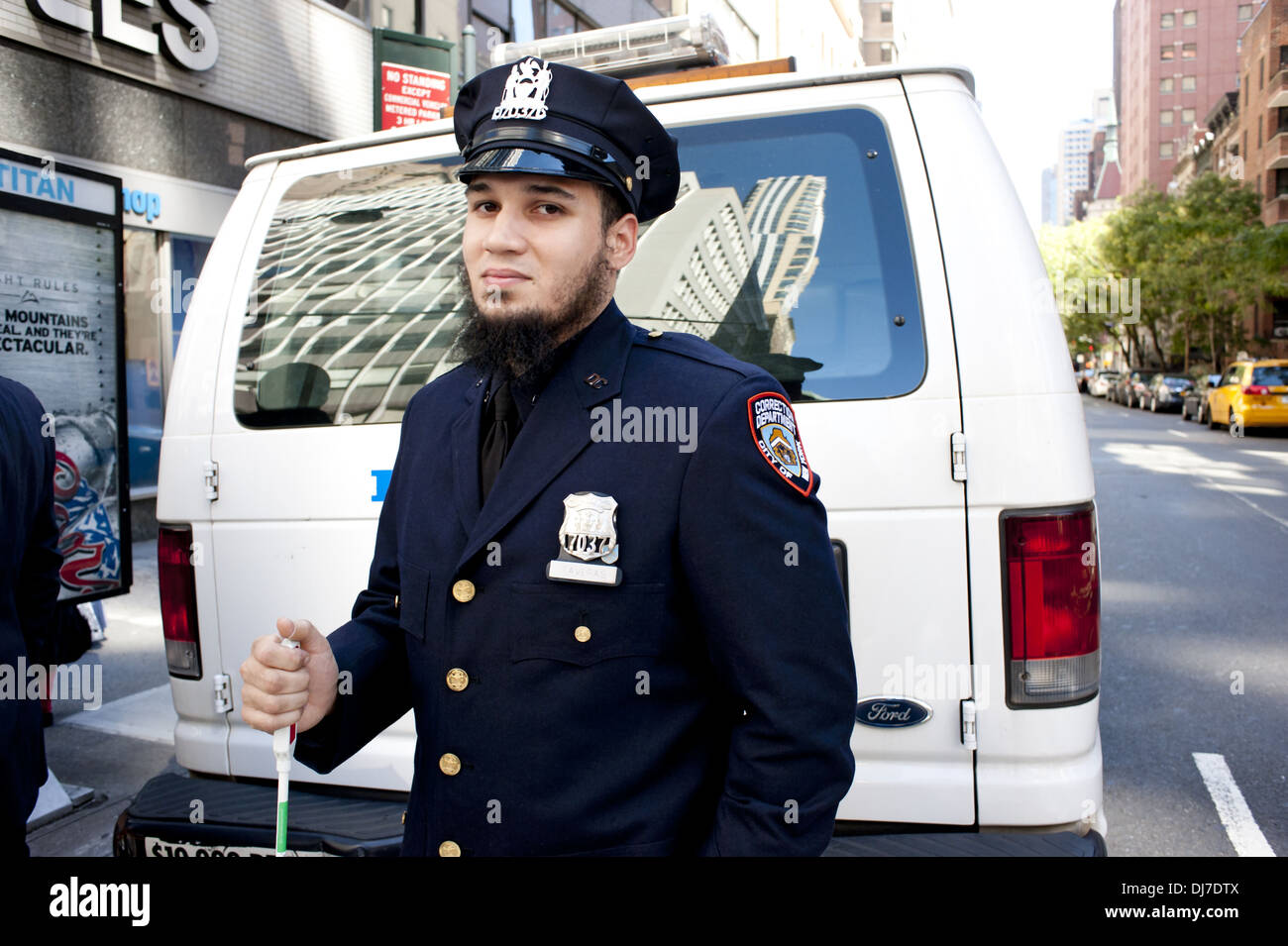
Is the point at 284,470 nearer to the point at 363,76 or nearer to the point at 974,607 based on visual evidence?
the point at 974,607

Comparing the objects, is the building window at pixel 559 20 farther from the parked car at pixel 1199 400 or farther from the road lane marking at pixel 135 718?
the parked car at pixel 1199 400

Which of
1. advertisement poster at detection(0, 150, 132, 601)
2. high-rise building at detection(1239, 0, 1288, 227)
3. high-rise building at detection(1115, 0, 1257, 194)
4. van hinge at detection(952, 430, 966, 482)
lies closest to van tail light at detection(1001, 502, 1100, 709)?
van hinge at detection(952, 430, 966, 482)

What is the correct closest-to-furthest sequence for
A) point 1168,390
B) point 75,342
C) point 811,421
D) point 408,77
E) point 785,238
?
1. point 811,421
2. point 785,238
3. point 75,342
4. point 408,77
5. point 1168,390

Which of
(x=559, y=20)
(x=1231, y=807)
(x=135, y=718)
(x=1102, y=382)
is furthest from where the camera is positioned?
(x=1102, y=382)

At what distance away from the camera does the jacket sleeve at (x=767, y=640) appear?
1.45 meters

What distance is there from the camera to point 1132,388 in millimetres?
43812

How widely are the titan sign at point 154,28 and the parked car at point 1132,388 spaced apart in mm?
38169

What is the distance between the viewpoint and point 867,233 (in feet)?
8.09

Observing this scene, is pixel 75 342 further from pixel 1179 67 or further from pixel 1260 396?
pixel 1179 67

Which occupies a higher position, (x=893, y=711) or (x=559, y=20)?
(x=559, y=20)

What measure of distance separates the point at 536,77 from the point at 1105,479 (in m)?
15.6

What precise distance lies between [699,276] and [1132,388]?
4618cm

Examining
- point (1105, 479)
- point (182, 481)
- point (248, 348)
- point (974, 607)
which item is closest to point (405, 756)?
point (182, 481)

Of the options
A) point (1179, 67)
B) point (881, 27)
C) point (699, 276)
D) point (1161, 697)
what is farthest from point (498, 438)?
point (1179, 67)
